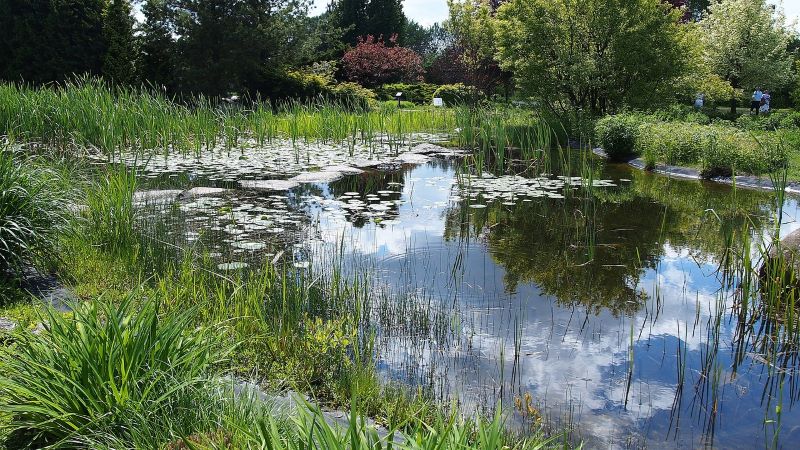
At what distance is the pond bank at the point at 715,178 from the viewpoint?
948cm

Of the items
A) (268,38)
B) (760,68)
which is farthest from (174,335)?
(760,68)

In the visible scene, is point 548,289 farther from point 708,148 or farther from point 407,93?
point 407,93

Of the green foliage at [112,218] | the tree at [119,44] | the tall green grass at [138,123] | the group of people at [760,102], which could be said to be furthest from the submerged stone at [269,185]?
the group of people at [760,102]

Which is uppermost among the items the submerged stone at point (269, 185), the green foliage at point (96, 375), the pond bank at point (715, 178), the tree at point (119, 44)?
the tree at point (119, 44)

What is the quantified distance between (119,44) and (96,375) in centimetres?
1959

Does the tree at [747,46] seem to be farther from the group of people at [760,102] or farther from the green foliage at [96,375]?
the green foliage at [96,375]

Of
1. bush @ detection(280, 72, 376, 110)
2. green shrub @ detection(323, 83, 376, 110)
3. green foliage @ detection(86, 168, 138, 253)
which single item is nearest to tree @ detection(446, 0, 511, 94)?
green shrub @ detection(323, 83, 376, 110)

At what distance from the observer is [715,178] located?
10.2m

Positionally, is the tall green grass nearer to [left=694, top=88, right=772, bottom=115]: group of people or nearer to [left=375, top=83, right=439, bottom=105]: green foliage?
[left=375, top=83, right=439, bottom=105]: green foliage

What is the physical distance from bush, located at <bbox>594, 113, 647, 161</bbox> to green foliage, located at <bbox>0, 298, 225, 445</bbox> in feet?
36.6

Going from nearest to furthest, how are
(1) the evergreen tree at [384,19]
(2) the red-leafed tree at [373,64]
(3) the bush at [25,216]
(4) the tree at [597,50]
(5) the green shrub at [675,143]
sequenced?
(3) the bush at [25,216] < (5) the green shrub at [675,143] < (4) the tree at [597,50] < (2) the red-leafed tree at [373,64] < (1) the evergreen tree at [384,19]

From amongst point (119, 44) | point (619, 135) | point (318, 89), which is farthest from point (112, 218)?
point (318, 89)

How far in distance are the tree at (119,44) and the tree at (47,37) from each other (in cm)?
43

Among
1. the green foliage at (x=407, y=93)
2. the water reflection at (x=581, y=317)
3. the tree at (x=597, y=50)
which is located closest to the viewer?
the water reflection at (x=581, y=317)
